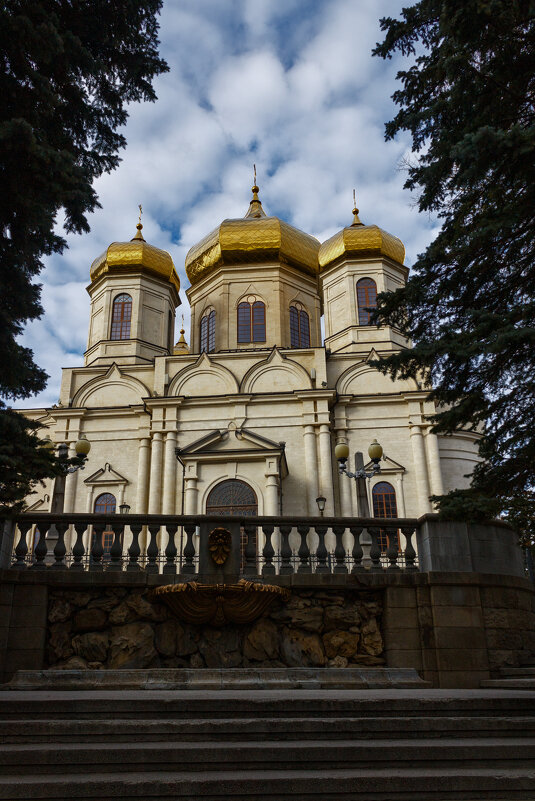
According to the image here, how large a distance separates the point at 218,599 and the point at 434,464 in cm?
1745

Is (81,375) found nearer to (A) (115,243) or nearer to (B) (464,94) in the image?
(A) (115,243)

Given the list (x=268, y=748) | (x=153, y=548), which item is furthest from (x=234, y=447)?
(x=268, y=748)

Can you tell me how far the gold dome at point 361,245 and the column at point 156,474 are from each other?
11.7 m

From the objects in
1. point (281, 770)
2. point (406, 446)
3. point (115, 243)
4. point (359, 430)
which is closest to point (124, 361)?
point (115, 243)

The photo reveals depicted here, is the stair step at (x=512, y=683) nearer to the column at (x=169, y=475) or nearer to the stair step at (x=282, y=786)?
the stair step at (x=282, y=786)

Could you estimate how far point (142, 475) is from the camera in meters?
25.5

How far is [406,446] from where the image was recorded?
1003 inches

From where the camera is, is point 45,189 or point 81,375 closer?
point 45,189

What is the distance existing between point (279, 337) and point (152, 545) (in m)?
20.7

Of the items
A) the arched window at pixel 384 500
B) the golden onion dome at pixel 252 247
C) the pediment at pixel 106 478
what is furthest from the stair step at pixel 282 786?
the golden onion dome at pixel 252 247

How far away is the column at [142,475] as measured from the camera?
25.1m

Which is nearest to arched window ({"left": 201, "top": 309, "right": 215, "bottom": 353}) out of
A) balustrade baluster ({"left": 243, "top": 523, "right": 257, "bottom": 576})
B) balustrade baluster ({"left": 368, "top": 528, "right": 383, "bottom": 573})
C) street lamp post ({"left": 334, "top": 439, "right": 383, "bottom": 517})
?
street lamp post ({"left": 334, "top": 439, "right": 383, "bottom": 517})

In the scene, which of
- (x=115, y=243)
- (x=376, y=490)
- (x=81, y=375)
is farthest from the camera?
(x=115, y=243)

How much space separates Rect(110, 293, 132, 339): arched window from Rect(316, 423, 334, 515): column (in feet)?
35.4
